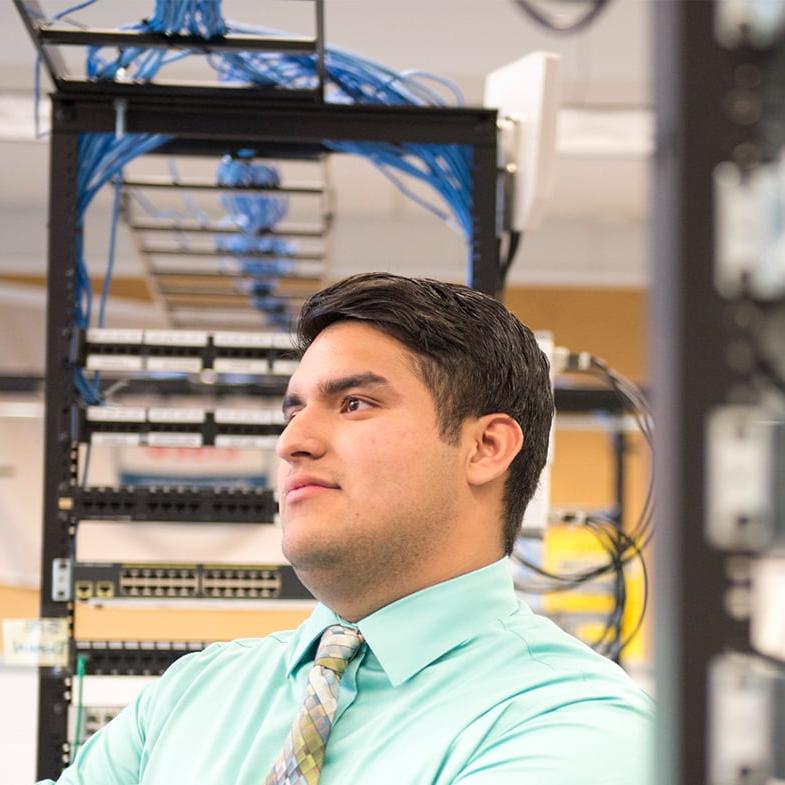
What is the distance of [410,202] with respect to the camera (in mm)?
6680

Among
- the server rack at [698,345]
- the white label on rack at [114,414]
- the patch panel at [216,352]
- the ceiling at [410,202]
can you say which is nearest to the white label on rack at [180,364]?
the patch panel at [216,352]

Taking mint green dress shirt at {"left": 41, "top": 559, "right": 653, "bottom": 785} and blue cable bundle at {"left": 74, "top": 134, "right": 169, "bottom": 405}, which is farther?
blue cable bundle at {"left": 74, "top": 134, "right": 169, "bottom": 405}

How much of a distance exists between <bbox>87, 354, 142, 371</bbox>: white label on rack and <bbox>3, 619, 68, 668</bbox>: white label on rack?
470 millimetres

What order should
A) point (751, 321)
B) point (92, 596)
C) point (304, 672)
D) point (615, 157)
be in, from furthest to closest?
point (615, 157) → point (92, 596) → point (304, 672) → point (751, 321)

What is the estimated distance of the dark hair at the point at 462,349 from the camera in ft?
4.51

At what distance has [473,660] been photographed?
4.08ft

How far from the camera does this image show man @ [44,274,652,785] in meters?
1.16

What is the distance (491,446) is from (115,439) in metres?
0.95

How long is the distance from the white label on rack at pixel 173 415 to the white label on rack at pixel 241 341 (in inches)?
5.5

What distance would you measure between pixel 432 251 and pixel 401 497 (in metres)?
5.79

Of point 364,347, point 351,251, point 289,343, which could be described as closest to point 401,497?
point 364,347

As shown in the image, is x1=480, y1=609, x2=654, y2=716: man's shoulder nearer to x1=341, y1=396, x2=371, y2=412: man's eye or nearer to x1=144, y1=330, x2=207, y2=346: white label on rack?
x1=341, y1=396, x2=371, y2=412: man's eye

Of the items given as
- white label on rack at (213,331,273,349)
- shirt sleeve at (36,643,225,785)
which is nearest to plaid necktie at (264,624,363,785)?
shirt sleeve at (36,643,225,785)

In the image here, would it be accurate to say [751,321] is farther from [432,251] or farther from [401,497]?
[432,251]
